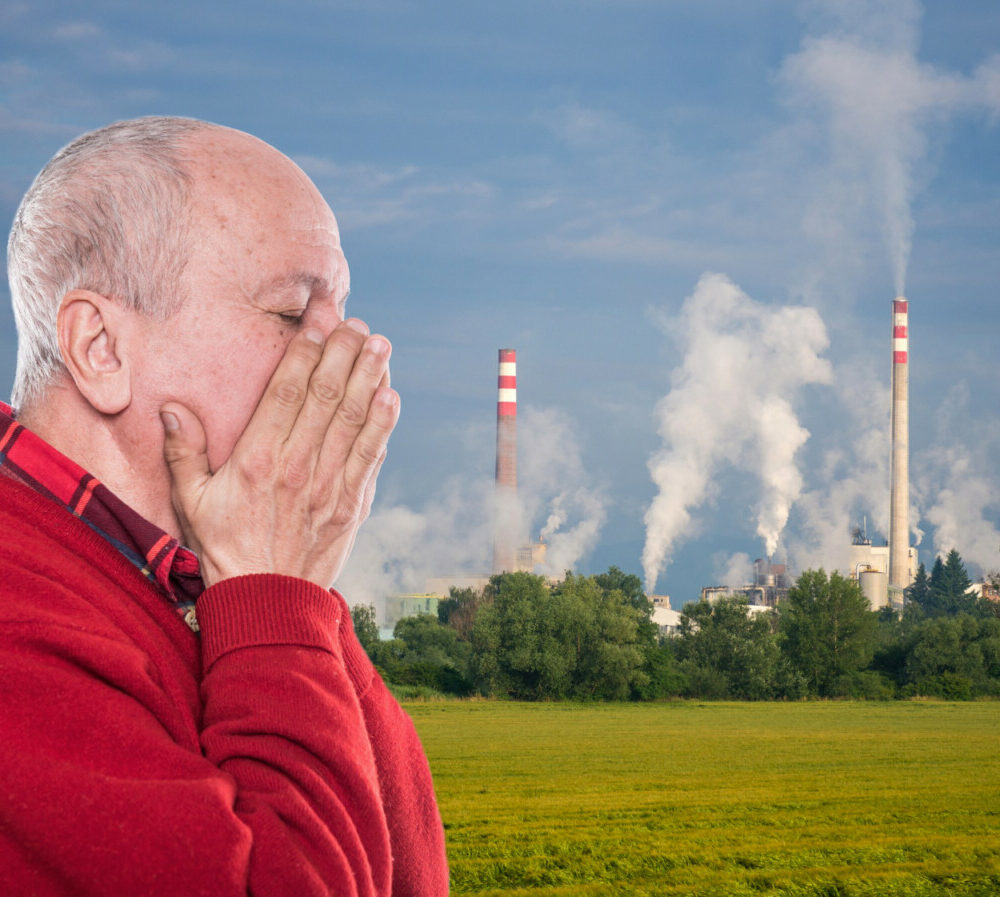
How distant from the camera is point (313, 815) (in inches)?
44.4

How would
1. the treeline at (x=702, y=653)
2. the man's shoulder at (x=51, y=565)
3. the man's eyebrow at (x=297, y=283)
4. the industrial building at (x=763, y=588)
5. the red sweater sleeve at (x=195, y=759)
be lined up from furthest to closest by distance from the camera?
the industrial building at (x=763, y=588) < the treeline at (x=702, y=653) < the man's eyebrow at (x=297, y=283) < the man's shoulder at (x=51, y=565) < the red sweater sleeve at (x=195, y=759)

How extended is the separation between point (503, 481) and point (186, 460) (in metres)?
67.7

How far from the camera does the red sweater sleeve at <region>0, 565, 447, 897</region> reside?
1.00m

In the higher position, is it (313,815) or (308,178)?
(308,178)

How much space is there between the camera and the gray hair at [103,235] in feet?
4.56

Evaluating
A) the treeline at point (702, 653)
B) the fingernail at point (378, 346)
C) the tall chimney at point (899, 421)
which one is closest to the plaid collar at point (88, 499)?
the fingernail at point (378, 346)

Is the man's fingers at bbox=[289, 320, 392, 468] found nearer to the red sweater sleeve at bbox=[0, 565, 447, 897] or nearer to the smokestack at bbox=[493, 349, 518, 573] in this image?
the red sweater sleeve at bbox=[0, 565, 447, 897]

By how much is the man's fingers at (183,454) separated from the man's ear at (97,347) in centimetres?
7

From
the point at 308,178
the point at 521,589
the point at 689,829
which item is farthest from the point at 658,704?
the point at 308,178

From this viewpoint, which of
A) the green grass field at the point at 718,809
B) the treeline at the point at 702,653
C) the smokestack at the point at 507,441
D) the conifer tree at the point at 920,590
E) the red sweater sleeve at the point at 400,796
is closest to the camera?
the red sweater sleeve at the point at 400,796

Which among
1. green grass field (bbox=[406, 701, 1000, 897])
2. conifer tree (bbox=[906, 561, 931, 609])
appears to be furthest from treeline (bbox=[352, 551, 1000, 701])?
conifer tree (bbox=[906, 561, 931, 609])

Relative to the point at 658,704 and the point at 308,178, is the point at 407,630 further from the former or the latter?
the point at 308,178

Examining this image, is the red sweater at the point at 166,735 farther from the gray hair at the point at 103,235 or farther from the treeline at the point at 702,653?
the treeline at the point at 702,653

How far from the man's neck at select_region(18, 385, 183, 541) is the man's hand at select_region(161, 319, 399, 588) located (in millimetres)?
32
